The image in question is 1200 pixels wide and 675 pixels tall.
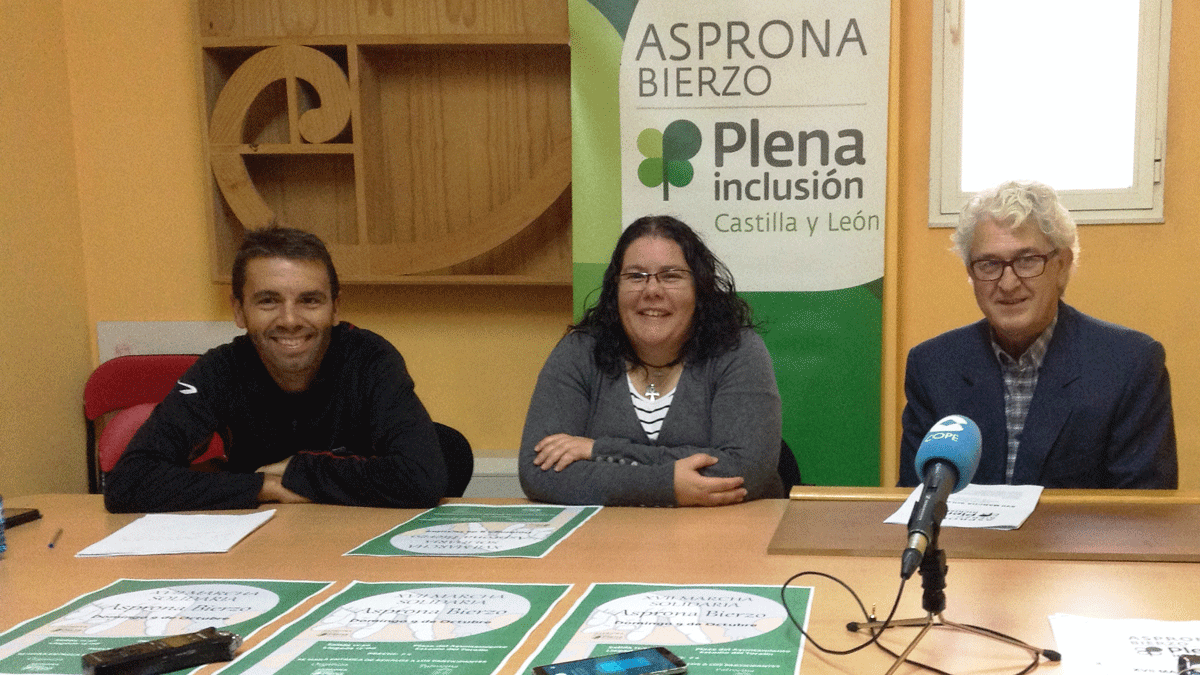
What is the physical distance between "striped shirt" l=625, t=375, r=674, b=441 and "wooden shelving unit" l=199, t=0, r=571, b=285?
1035 millimetres

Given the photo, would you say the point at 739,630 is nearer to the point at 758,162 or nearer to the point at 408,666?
the point at 408,666

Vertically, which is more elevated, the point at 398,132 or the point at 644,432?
the point at 398,132

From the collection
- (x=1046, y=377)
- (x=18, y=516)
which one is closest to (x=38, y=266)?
(x=18, y=516)

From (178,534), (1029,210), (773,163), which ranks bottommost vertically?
(178,534)

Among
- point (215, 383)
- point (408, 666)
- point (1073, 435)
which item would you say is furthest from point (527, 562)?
point (1073, 435)

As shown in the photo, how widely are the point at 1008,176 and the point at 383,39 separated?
A: 6.85 feet

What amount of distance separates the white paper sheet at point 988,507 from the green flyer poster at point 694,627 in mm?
401

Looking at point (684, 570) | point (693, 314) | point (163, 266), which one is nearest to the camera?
point (684, 570)

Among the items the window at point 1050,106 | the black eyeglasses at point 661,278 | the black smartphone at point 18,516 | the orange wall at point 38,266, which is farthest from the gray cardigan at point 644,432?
the orange wall at point 38,266

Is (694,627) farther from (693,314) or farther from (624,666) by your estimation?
(693,314)

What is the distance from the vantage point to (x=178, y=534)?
169 cm

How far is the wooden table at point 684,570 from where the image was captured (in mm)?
1139

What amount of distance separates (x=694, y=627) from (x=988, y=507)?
0.76 m

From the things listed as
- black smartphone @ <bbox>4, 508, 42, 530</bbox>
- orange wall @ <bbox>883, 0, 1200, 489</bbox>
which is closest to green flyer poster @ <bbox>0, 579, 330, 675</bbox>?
black smartphone @ <bbox>4, 508, 42, 530</bbox>
